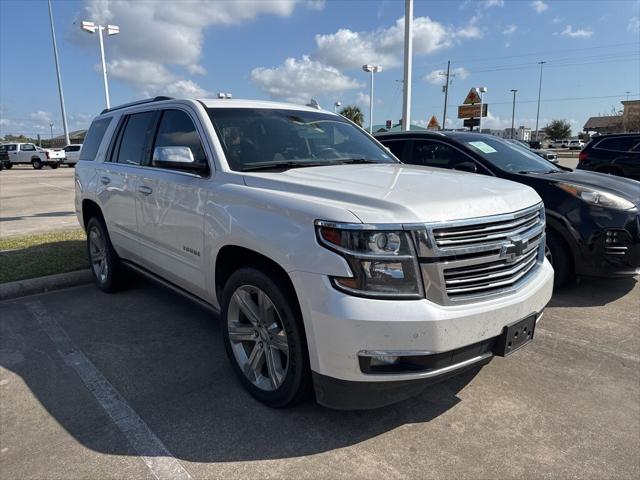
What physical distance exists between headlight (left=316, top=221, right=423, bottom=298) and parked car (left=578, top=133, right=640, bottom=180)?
445 inches

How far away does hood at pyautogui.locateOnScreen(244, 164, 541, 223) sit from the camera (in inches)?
94.7

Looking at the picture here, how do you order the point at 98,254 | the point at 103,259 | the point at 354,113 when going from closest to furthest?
the point at 103,259
the point at 98,254
the point at 354,113

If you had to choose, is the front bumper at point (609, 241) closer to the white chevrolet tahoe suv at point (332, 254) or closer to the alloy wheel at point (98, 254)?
the white chevrolet tahoe suv at point (332, 254)

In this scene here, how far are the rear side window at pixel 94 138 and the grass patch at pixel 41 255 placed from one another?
1366mm

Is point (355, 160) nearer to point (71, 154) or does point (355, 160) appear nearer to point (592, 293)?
point (592, 293)

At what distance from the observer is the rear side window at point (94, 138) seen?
5.37 meters

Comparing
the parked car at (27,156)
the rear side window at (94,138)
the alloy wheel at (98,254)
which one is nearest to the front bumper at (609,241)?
the alloy wheel at (98,254)

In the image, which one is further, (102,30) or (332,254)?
(102,30)

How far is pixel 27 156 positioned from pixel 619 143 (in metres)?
37.7

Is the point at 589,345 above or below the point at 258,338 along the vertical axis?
below

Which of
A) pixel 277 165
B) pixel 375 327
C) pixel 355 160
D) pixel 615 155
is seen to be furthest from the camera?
pixel 615 155

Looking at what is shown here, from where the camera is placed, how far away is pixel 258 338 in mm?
2988

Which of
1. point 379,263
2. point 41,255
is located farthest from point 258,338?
point 41,255

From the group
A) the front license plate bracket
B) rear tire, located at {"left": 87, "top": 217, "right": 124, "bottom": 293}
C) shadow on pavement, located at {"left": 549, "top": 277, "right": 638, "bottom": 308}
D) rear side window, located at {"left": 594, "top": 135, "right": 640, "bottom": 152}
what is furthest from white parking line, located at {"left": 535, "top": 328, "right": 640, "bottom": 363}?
rear side window, located at {"left": 594, "top": 135, "right": 640, "bottom": 152}
